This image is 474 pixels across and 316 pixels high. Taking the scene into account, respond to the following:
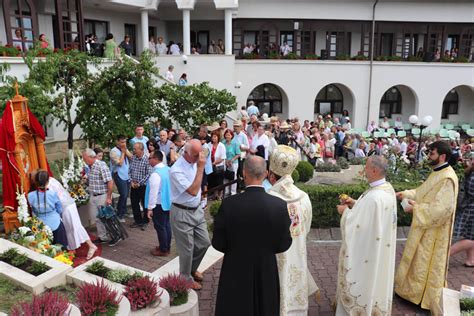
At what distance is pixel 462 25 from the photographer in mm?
25141

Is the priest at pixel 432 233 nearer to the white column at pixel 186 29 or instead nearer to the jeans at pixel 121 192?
the jeans at pixel 121 192

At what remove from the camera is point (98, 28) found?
20.3 meters

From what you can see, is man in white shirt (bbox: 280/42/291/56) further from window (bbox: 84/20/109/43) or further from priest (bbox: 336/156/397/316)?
priest (bbox: 336/156/397/316)

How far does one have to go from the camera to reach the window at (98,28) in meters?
19.7

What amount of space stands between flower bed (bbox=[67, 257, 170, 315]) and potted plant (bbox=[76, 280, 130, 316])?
29 cm

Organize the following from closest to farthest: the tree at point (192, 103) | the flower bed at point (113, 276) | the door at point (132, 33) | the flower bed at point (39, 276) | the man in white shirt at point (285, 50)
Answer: the flower bed at point (113, 276)
the flower bed at point (39, 276)
the tree at point (192, 103)
the door at point (132, 33)
the man in white shirt at point (285, 50)

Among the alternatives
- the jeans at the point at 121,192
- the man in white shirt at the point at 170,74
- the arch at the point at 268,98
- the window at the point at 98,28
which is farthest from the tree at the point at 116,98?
the arch at the point at 268,98

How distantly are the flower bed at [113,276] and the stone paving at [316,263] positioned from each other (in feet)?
3.09

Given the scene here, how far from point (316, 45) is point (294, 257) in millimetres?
22399

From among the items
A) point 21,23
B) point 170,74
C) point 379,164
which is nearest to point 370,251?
point 379,164

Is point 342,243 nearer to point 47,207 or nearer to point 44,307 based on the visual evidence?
point 44,307

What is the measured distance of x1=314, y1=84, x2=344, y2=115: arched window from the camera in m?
25.8

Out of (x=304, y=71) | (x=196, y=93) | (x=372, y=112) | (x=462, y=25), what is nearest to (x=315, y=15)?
(x=304, y=71)

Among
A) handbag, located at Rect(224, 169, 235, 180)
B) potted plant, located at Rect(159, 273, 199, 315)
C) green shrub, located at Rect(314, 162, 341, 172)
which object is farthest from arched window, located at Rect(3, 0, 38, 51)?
potted plant, located at Rect(159, 273, 199, 315)
